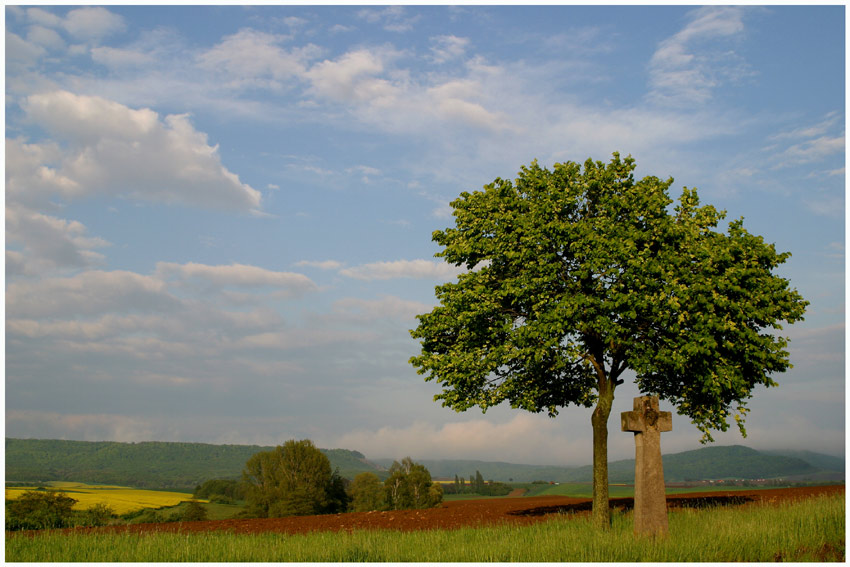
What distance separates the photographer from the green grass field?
1563 cm

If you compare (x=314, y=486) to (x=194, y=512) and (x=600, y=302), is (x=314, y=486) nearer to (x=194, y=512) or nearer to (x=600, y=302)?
(x=194, y=512)

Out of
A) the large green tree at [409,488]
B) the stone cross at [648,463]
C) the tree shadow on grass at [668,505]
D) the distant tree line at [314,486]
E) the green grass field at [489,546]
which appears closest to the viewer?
the green grass field at [489,546]

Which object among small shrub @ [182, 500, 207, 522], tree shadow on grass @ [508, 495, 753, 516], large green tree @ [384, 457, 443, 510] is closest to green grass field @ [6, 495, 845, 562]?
tree shadow on grass @ [508, 495, 753, 516]

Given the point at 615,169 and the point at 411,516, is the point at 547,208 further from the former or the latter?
the point at 411,516

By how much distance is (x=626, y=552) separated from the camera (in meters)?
15.8

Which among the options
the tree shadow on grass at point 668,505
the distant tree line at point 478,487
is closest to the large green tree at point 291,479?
the distant tree line at point 478,487

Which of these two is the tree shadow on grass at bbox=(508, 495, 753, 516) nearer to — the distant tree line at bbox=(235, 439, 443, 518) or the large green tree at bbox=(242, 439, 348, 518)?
the distant tree line at bbox=(235, 439, 443, 518)

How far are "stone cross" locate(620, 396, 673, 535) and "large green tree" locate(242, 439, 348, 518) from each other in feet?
184

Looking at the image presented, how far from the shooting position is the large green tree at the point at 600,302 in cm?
2164

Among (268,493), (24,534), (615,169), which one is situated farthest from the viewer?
(268,493)

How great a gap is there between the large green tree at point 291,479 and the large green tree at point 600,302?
166 feet

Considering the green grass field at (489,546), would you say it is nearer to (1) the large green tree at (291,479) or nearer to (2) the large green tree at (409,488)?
(1) the large green tree at (291,479)

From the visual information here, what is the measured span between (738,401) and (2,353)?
2441cm

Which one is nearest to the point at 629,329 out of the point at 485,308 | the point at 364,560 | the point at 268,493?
the point at 485,308
